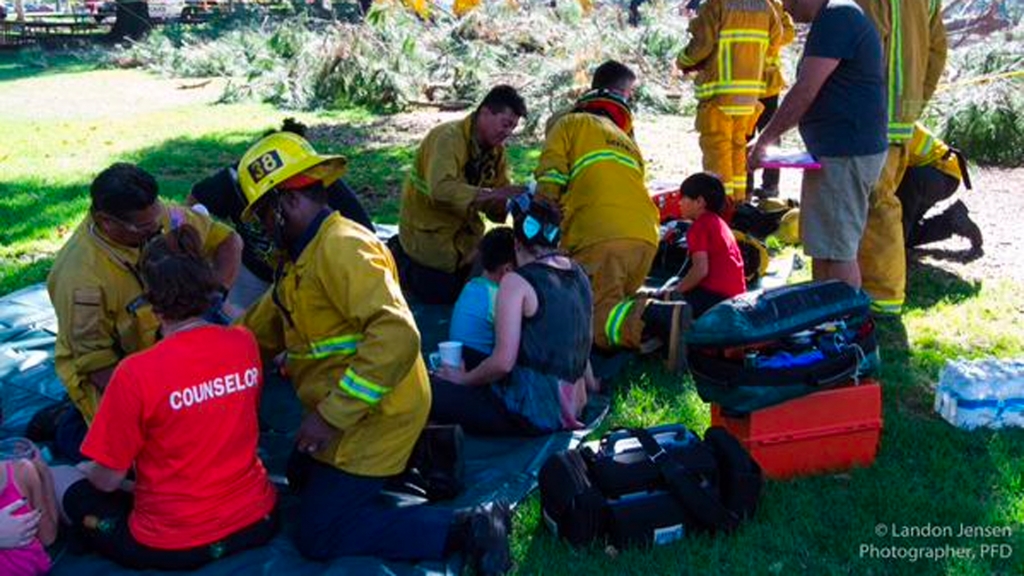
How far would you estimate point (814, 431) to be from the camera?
3904mm

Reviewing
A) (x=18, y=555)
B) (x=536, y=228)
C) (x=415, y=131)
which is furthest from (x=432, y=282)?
→ (x=415, y=131)

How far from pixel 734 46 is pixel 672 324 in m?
3.63

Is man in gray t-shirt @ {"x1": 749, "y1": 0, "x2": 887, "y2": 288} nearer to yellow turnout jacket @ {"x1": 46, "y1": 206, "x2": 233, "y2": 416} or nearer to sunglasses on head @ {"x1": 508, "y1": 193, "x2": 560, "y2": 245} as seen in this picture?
sunglasses on head @ {"x1": 508, "y1": 193, "x2": 560, "y2": 245}

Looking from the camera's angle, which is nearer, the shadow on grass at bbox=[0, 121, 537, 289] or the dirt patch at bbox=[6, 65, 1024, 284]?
the dirt patch at bbox=[6, 65, 1024, 284]

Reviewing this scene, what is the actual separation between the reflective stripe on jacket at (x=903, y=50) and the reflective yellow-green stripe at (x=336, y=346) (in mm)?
4076

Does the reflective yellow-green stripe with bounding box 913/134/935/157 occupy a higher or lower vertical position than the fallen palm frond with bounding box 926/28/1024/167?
higher

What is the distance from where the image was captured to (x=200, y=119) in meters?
14.7

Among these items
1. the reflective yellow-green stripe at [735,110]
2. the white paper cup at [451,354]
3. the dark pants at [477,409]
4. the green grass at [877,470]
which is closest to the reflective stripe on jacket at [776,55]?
the reflective yellow-green stripe at [735,110]

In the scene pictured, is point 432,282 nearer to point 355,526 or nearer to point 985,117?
point 355,526

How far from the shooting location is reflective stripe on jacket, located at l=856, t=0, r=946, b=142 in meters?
5.89

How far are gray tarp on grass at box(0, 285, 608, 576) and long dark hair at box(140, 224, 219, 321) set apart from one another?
3.18 ft

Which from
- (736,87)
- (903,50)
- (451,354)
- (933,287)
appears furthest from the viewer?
(736,87)

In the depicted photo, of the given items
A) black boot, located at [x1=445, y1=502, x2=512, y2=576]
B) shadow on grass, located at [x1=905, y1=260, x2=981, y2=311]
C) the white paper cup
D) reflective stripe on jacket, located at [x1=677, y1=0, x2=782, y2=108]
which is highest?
reflective stripe on jacket, located at [x1=677, y1=0, x2=782, y2=108]

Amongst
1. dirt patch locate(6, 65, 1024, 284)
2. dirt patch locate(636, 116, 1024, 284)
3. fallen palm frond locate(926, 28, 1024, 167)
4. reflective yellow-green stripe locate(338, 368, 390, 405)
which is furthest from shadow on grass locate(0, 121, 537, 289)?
fallen palm frond locate(926, 28, 1024, 167)
